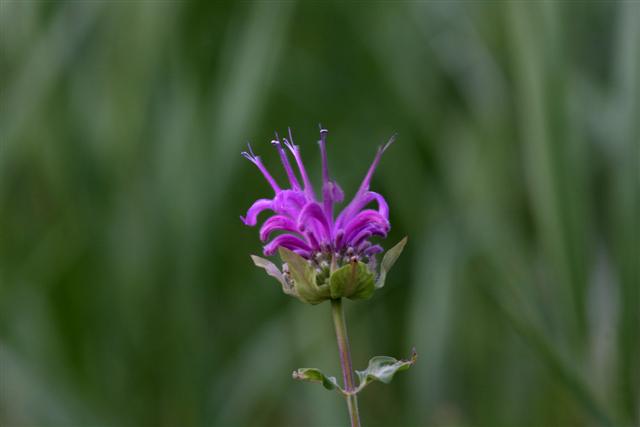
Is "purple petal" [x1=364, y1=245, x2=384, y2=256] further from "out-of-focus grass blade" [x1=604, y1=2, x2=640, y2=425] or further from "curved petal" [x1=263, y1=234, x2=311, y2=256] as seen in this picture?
"out-of-focus grass blade" [x1=604, y1=2, x2=640, y2=425]

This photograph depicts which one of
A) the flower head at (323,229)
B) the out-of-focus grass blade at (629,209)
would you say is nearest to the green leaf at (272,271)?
the flower head at (323,229)

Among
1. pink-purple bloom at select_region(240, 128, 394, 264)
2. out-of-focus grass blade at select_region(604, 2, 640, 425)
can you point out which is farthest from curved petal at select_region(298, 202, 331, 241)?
out-of-focus grass blade at select_region(604, 2, 640, 425)

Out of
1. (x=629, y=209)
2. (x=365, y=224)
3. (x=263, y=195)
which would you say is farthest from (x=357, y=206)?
(x=263, y=195)

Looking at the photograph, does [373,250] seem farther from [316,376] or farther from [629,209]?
[629,209]

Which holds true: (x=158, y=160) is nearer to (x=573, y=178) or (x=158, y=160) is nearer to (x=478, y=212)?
(x=478, y=212)

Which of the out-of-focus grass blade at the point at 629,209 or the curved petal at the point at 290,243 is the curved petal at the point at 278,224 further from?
the out-of-focus grass blade at the point at 629,209

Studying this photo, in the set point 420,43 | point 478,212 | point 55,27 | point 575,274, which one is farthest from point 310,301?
point 420,43

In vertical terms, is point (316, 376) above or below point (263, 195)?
below
